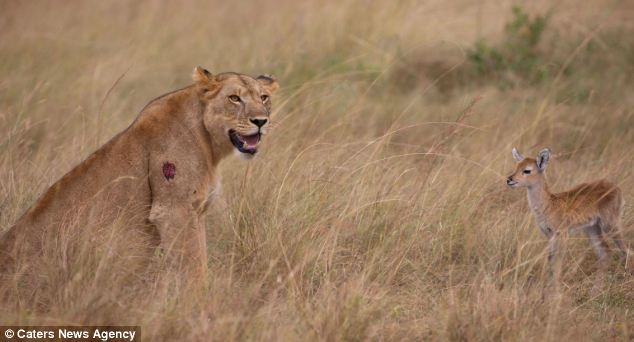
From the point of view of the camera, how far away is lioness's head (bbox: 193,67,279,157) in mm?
5090

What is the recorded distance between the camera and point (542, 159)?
6.18 metres

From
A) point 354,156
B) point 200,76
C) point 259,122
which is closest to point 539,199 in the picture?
point 354,156

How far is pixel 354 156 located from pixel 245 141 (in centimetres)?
129

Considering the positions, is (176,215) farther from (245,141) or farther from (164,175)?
(245,141)

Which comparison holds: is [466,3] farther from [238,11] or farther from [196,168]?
[196,168]

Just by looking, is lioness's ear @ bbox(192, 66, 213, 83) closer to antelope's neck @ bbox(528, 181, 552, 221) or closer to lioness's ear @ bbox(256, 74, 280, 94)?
lioness's ear @ bbox(256, 74, 280, 94)

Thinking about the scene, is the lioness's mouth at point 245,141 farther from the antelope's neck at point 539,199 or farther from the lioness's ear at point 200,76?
the antelope's neck at point 539,199

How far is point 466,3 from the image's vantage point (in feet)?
38.0

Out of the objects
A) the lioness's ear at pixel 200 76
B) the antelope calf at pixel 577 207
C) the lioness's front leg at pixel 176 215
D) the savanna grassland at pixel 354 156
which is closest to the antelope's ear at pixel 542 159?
the antelope calf at pixel 577 207

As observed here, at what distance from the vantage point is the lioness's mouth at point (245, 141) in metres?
5.14

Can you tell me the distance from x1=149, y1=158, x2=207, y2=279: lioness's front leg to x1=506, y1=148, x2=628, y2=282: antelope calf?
227 cm

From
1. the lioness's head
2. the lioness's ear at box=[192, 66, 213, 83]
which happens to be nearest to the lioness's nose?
the lioness's head

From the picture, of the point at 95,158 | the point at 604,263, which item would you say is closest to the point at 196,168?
the point at 95,158

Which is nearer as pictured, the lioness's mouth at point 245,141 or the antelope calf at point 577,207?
the lioness's mouth at point 245,141
